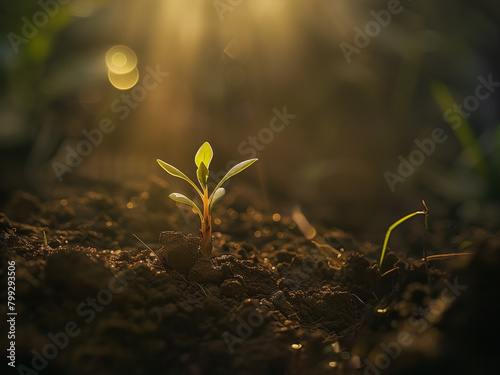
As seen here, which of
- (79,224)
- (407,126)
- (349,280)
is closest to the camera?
(349,280)

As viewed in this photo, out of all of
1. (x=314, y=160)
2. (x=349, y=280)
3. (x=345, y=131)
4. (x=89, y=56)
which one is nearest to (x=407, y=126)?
(x=345, y=131)

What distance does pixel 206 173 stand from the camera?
1136 mm

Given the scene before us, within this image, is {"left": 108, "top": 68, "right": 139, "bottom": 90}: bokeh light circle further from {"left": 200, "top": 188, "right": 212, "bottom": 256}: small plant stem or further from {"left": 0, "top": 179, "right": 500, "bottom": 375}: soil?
{"left": 200, "top": 188, "right": 212, "bottom": 256}: small plant stem

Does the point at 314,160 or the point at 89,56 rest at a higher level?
the point at 89,56

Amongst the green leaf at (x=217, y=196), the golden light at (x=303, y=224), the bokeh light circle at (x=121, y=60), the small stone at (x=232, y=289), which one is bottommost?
the golden light at (x=303, y=224)

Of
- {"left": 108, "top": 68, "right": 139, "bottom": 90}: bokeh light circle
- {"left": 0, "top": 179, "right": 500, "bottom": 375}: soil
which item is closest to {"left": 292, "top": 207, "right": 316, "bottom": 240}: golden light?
{"left": 0, "top": 179, "right": 500, "bottom": 375}: soil

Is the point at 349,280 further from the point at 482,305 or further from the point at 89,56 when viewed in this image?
the point at 89,56

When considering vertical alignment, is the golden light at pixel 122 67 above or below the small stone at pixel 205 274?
above

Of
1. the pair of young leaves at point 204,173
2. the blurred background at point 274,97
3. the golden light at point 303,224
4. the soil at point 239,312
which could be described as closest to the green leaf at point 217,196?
the pair of young leaves at point 204,173

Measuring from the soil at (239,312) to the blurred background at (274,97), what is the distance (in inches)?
33.0

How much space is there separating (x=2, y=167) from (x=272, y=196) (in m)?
1.45

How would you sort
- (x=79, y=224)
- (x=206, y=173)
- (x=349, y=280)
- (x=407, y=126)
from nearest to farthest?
(x=206, y=173) → (x=349, y=280) → (x=79, y=224) → (x=407, y=126)

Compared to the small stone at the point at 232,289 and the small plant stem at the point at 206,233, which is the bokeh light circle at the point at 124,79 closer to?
the small plant stem at the point at 206,233

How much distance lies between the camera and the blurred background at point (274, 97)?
1986 mm
